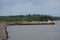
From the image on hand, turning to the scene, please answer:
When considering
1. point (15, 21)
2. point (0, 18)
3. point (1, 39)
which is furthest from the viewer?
point (15, 21)

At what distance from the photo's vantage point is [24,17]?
33875 millimetres

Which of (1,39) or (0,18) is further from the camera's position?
(0,18)

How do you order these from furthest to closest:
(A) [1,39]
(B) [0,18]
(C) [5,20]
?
(C) [5,20] → (B) [0,18] → (A) [1,39]

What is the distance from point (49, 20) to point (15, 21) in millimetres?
7396

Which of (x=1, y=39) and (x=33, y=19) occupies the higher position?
(x=1, y=39)

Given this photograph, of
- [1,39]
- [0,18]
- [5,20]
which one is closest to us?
[1,39]

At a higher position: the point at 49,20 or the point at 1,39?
the point at 1,39

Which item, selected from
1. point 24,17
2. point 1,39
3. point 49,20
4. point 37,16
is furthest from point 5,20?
point 1,39

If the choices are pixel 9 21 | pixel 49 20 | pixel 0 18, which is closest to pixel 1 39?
pixel 0 18

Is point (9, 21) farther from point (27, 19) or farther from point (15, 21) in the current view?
point (27, 19)

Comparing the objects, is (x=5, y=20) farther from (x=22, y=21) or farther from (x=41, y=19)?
(x=41, y=19)

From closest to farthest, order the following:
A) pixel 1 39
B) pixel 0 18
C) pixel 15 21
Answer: pixel 1 39 → pixel 0 18 → pixel 15 21

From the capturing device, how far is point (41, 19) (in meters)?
33.9

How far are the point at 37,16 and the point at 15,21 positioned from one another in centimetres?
504
